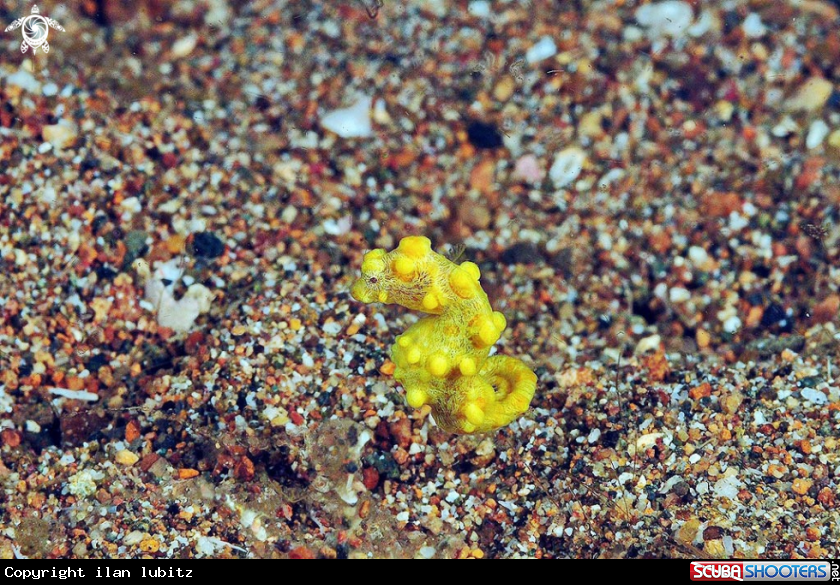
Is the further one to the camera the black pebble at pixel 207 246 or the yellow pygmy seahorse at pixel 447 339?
the black pebble at pixel 207 246

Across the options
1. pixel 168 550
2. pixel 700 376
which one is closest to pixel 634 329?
pixel 700 376

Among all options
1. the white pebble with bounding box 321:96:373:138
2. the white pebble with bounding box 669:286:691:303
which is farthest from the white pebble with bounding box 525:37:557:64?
the white pebble with bounding box 669:286:691:303

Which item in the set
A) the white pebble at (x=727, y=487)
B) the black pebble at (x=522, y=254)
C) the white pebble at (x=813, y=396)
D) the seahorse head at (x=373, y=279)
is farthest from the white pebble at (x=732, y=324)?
the seahorse head at (x=373, y=279)

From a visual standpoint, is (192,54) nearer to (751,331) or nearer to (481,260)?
(481,260)

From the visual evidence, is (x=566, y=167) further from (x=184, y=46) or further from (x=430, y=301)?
(x=184, y=46)

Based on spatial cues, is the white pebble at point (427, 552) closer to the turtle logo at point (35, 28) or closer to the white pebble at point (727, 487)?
the white pebble at point (727, 487)

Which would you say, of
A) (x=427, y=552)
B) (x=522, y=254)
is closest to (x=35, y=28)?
(x=522, y=254)
